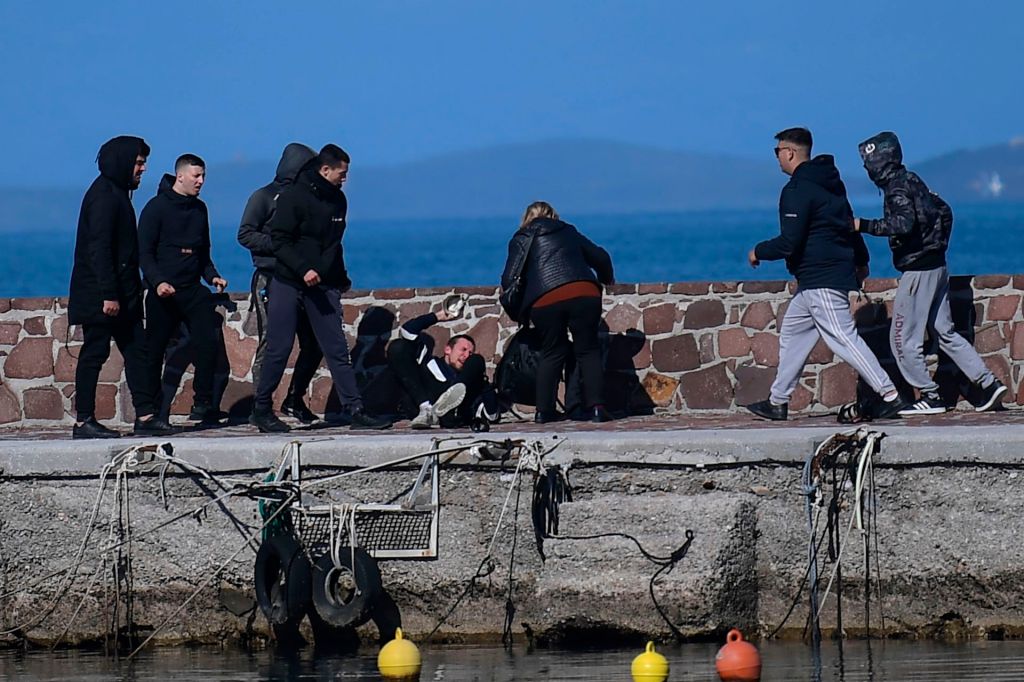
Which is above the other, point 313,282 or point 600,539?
point 313,282

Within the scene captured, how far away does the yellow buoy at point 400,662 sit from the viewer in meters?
8.04

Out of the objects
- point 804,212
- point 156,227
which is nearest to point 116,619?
point 156,227

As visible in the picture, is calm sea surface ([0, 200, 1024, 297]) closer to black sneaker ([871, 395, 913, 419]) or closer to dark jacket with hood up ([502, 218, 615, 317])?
dark jacket with hood up ([502, 218, 615, 317])

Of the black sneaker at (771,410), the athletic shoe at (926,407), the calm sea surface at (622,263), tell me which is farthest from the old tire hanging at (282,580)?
the calm sea surface at (622,263)

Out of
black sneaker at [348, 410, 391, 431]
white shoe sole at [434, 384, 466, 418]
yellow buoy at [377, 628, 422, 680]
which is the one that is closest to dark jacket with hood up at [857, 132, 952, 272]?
white shoe sole at [434, 384, 466, 418]

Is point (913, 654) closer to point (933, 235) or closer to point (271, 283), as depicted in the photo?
point (933, 235)

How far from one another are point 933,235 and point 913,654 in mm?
3138

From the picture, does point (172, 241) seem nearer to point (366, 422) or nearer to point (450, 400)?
point (366, 422)

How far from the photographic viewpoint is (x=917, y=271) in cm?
1066

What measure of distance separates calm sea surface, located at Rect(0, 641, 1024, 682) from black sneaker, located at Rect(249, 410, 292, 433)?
193 centimetres

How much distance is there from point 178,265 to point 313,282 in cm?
90

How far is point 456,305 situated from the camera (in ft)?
39.3

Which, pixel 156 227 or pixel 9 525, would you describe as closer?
pixel 9 525

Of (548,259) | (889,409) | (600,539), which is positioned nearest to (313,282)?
(548,259)
